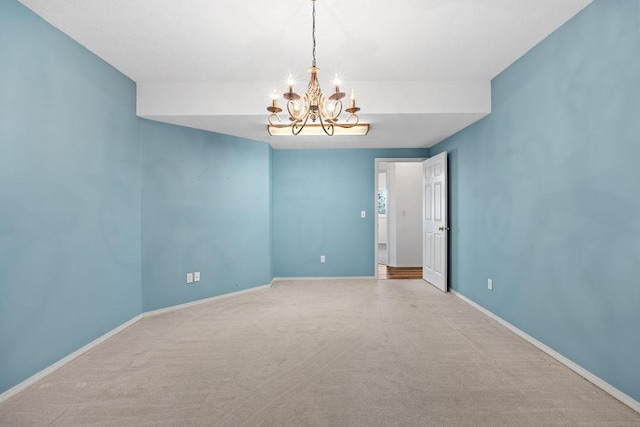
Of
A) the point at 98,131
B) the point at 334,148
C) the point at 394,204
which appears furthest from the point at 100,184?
the point at 394,204

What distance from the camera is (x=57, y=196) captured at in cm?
235

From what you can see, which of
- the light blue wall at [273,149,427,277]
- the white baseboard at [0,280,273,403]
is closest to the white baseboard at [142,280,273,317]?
the white baseboard at [0,280,273,403]

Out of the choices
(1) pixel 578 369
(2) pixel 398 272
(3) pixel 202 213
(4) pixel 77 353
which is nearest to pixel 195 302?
(3) pixel 202 213

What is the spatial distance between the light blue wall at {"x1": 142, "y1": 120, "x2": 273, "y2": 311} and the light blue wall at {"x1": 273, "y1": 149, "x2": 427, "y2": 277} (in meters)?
0.50

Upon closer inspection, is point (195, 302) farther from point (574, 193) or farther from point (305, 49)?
point (574, 193)

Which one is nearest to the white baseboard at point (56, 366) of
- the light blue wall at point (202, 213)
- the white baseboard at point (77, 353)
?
the white baseboard at point (77, 353)

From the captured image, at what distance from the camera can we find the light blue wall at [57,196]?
6.55 feet

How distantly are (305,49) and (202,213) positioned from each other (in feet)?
7.98

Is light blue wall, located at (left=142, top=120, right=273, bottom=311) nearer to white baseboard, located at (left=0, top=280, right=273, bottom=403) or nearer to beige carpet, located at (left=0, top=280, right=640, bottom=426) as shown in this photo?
white baseboard, located at (left=0, top=280, right=273, bottom=403)

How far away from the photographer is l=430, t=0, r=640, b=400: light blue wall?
6.15ft

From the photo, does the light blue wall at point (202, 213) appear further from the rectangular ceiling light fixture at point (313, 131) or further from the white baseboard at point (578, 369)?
the white baseboard at point (578, 369)

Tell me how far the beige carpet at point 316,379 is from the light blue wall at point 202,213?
675 mm

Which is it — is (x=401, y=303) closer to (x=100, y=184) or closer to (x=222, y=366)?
(x=222, y=366)

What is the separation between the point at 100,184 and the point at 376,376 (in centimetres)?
291
